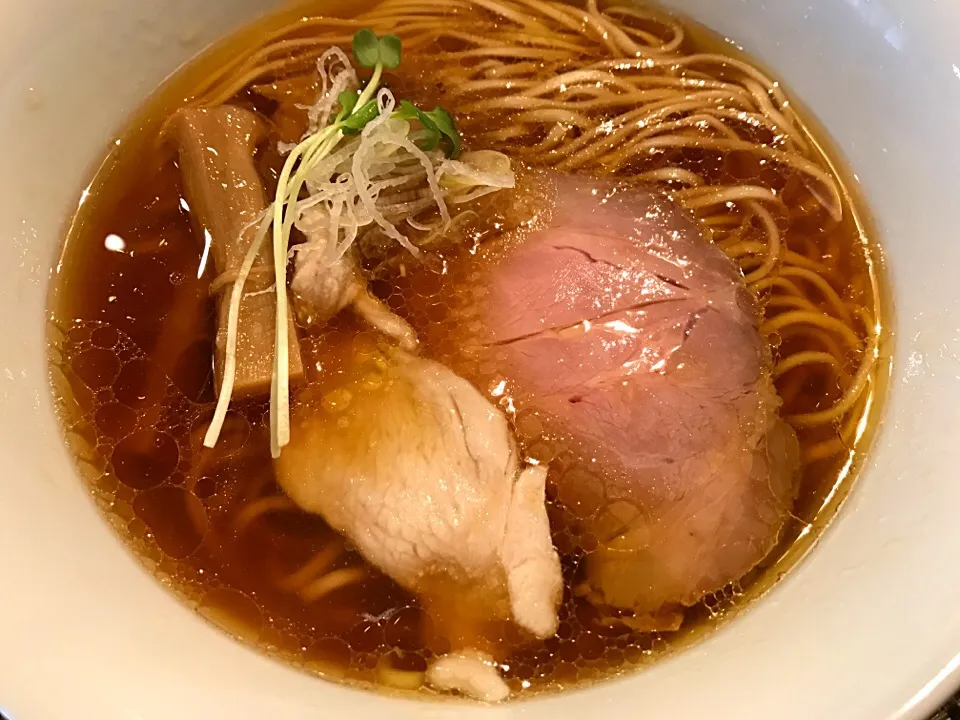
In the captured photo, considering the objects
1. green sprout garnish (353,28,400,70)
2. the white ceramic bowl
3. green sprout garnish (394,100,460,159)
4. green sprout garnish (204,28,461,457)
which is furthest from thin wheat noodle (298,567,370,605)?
green sprout garnish (353,28,400,70)

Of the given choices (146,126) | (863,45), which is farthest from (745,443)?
(146,126)

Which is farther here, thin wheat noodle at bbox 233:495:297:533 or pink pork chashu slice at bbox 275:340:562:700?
thin wheat noodle at bbox 233:495:297:533

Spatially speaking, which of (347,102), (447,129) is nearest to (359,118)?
(347,102)

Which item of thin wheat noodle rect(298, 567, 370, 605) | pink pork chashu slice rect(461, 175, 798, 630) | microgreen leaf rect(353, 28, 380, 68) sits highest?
microgreen leaf rect(353, 28, 380, 68)

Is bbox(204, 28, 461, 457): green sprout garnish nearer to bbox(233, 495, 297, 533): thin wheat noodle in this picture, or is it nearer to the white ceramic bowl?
bbox(233, 495, 297, 533): thin wheat noodle

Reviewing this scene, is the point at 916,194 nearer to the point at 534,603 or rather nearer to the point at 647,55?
the point at 647,55

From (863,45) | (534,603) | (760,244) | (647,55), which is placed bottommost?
(534,603)

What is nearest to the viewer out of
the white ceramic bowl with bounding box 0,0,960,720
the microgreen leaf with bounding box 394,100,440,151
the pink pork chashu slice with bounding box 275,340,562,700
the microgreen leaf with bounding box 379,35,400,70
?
the white ceramic bowl with bounding box 0,0,960,720

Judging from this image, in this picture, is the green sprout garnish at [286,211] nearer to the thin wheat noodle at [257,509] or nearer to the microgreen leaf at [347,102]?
the microgreen leaf at [347,102]
